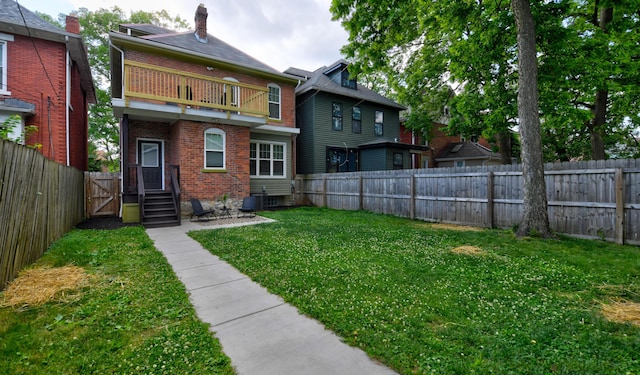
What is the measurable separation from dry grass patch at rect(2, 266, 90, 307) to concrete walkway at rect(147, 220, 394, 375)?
1.28m

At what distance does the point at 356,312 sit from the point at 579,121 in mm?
11484

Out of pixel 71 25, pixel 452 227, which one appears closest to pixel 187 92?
pixel 71 25

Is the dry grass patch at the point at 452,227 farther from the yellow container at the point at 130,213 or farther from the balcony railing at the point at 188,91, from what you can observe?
the yellow container at the point at 130,213

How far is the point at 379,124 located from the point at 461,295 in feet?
55.3

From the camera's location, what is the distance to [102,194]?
35.5 feet

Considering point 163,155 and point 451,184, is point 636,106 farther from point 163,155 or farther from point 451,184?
point 163,155

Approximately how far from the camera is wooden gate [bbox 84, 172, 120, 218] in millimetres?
10578

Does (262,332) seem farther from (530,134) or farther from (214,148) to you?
(214,148)

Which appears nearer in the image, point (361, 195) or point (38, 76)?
point (38, 76)

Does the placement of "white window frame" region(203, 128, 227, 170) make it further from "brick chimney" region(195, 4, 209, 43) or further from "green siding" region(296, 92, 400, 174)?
"green siding" region(296, 92, 400, 174)

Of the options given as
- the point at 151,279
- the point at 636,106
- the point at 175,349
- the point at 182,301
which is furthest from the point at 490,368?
the point at 636,106

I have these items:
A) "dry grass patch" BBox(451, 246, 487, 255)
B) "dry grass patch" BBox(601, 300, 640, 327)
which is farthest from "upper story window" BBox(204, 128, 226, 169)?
"dry grass patch" BBox(601, 300, 640, 327)

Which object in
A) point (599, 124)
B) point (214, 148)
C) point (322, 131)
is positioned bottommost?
point (214, 148)

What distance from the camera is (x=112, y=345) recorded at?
244 centimetres
